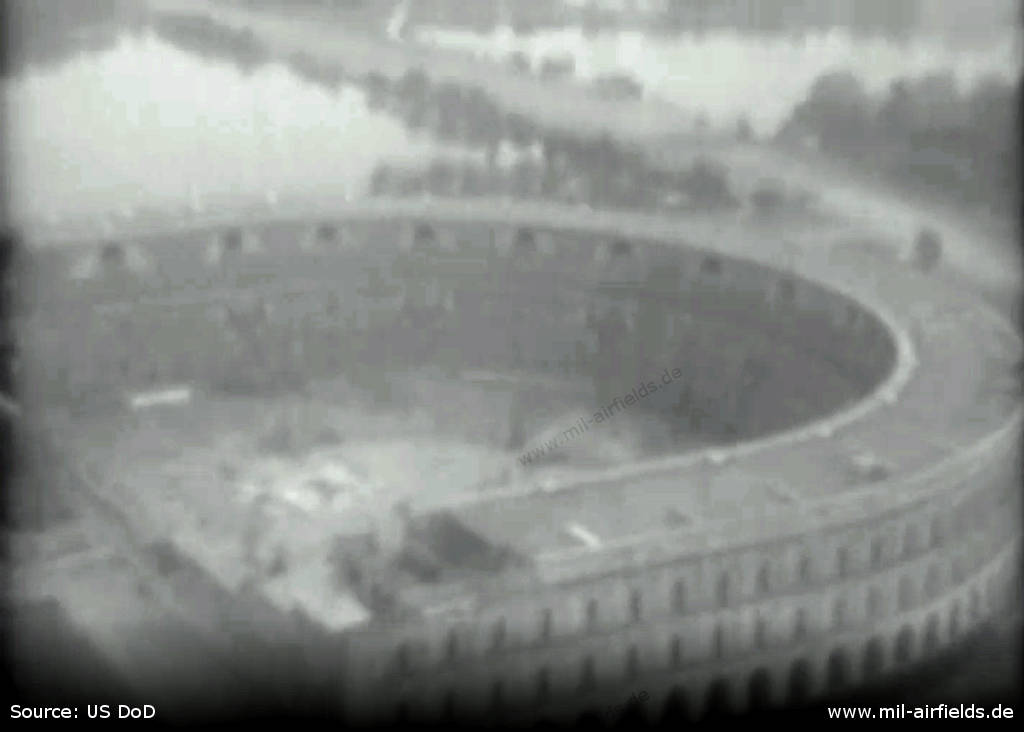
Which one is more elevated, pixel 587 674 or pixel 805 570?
pixel 805 570

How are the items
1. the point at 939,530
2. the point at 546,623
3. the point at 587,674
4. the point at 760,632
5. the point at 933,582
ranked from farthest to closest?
the point at 933,582, the point at 939,530, the point at 760,632, the point at 587,674, the point at 546,623

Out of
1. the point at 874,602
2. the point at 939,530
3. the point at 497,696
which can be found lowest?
the point at 497,696

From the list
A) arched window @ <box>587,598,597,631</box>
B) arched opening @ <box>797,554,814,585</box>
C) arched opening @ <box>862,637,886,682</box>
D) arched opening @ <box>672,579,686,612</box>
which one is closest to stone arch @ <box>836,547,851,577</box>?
arched opening @ <box>797,554,814,585</box>

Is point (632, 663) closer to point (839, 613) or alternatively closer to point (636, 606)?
point (636, 606)

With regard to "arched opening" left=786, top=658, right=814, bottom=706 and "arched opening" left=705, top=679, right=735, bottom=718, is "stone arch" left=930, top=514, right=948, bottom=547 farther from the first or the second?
"arched opening" left=705, top=679, right=735, bottom=718

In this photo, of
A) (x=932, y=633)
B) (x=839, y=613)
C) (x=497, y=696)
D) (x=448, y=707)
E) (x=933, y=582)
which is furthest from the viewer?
(x=932, y=633)

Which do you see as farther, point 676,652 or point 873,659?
point 873,659

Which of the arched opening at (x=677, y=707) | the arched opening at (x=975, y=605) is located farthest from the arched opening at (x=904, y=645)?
the arched opening at (x=677, y=707)

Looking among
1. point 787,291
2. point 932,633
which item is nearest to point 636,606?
point 932,633
